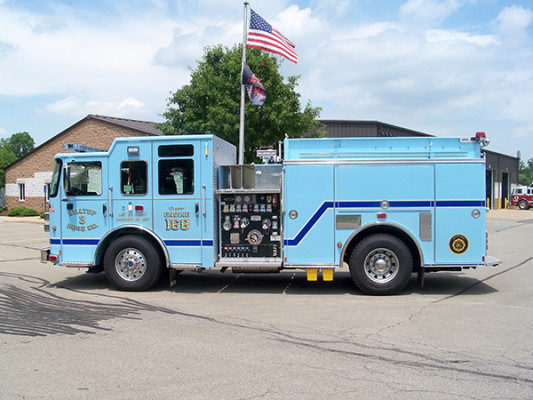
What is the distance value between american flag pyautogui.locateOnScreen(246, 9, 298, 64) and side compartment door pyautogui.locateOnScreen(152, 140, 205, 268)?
544 centimetres

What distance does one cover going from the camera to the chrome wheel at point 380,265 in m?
7.89

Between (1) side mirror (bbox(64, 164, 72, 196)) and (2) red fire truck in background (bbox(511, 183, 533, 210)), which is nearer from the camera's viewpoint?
(1) side mirror (bbox(64, 164, 72, 196))

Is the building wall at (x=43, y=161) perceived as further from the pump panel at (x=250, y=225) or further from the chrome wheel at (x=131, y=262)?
the pump panel at (x=250, y=225)

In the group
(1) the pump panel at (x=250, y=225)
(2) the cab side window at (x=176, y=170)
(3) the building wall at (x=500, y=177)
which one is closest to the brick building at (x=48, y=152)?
(2) the cab side window at (x=176, y=170)

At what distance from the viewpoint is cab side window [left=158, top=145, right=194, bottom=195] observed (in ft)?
26.8

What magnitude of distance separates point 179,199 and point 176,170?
1.76 ft

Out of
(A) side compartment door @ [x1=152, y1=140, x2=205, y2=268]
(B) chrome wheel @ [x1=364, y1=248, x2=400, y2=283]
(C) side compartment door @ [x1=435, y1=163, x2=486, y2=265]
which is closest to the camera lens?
(C) side compartment door @ [x1=435, y1=163, x2=486, y2=265]

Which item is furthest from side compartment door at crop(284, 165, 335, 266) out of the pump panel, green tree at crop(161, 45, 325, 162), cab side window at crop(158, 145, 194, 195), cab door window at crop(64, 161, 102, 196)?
green tree at crop(161, 45, 325, 162)

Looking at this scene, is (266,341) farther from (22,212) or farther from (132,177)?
(22,212)

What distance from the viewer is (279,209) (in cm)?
816

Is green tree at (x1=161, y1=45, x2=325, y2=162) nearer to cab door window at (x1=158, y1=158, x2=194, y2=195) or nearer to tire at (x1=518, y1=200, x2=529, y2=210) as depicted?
cab door window at (x1=158, y1=158, x2=194, y2=195)

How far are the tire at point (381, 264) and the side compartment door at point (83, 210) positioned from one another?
4.68 meters

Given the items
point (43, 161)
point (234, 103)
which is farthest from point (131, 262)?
point (43, 161)

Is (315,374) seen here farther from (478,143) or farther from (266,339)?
(478,143)
